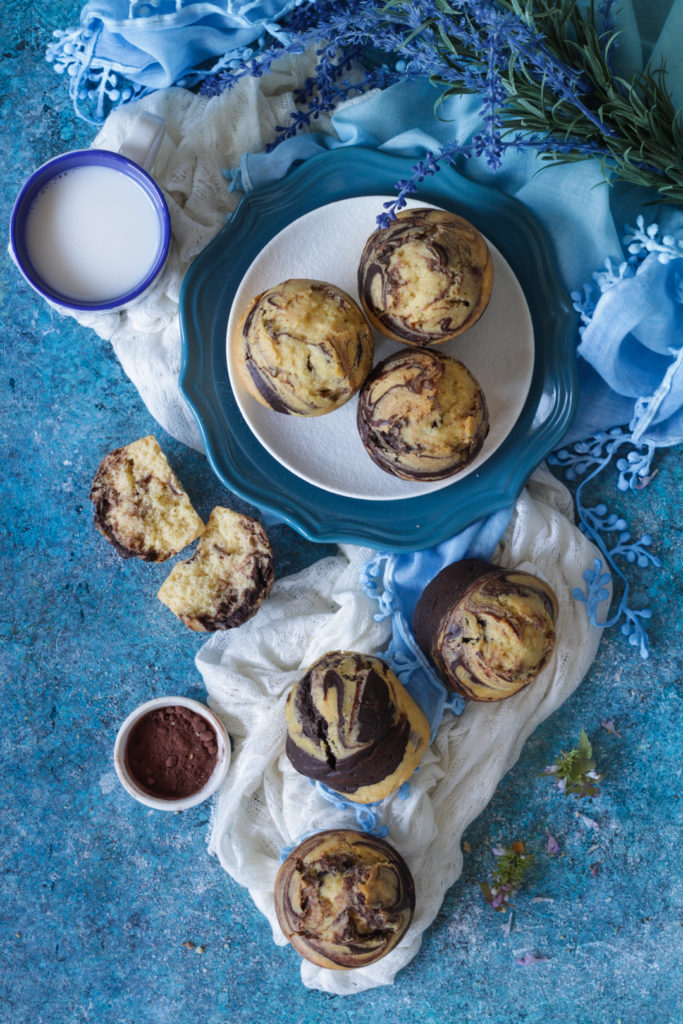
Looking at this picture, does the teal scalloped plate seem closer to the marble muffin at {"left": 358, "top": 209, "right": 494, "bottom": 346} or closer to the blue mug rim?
the blue mug rim

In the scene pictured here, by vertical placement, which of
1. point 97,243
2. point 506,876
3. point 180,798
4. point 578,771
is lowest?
point 506,876

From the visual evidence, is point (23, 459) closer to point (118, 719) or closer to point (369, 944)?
point (118, 719)

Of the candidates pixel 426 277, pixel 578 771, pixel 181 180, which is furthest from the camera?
pixel 578 771

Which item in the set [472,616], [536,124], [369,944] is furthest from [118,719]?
[536,124]

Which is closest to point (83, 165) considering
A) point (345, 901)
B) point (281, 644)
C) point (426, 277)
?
point (426, 277)

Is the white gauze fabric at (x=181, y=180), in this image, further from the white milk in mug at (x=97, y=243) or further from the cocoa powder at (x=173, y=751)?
the cocoa powder at (x=173, y=751)

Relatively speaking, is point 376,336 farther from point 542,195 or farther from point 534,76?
point 534,76
